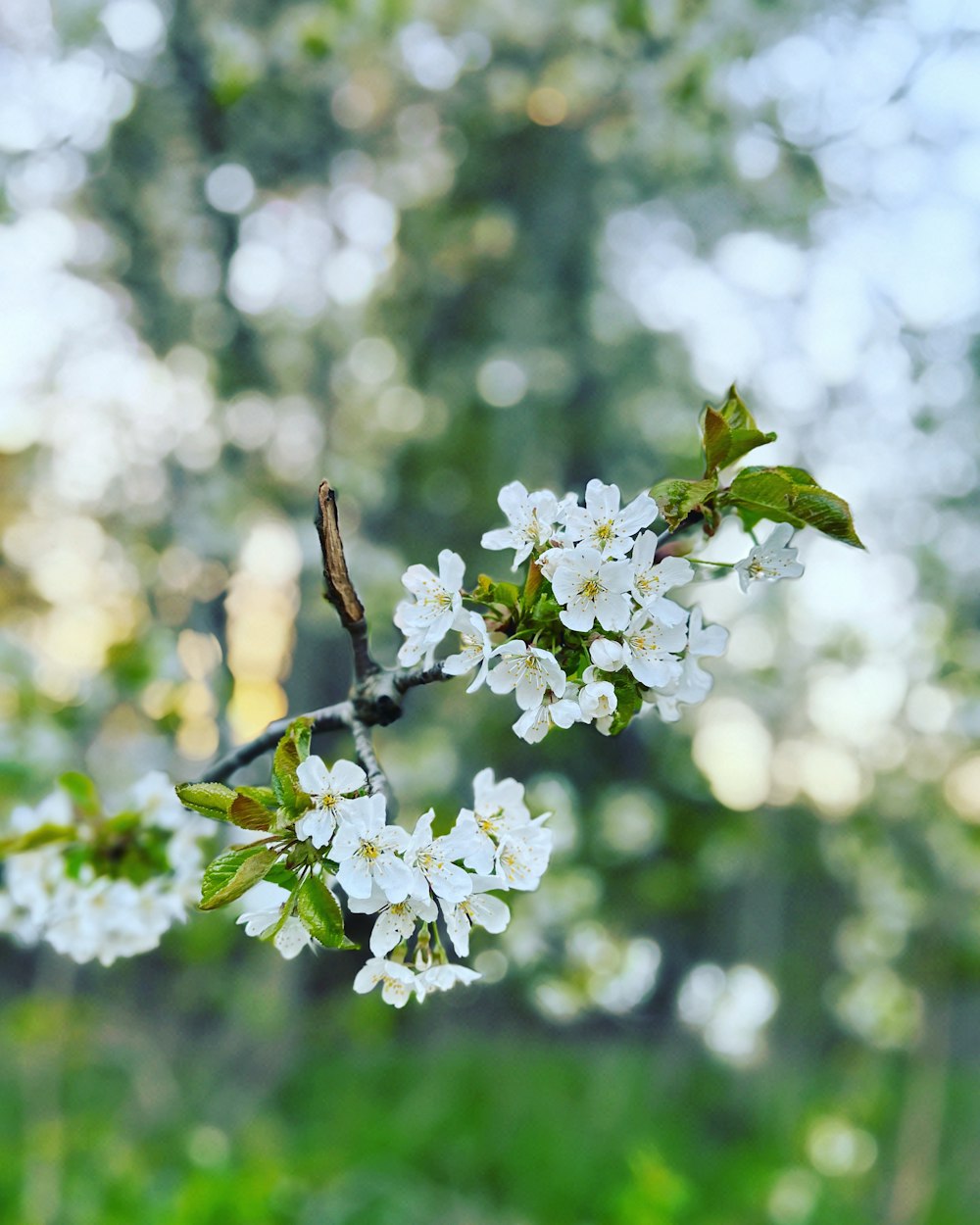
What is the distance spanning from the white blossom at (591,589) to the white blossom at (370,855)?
0.16 m

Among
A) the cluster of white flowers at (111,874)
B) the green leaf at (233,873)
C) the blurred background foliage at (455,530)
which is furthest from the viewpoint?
the blurred background foliage at (455,530)

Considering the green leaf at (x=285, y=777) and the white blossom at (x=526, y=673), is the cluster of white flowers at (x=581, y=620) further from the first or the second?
the green leaf at (x=285, y=777)

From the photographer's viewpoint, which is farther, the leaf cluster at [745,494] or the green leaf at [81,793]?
the green leaf at [81,793]

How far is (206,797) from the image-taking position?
0.59 m

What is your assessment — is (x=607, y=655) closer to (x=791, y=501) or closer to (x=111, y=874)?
(x=791, y=501)

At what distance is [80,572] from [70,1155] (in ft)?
6.53

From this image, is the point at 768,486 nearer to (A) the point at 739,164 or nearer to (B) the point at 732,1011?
(A) the point at 739,164

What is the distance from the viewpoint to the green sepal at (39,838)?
0.89m

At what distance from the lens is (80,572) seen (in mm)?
3449

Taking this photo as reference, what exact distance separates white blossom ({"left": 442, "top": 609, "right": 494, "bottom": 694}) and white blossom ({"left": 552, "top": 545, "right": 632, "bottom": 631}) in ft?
0.17

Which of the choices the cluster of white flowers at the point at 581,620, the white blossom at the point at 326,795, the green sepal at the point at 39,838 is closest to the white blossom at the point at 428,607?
the cluster of white flowers at the point at 581,620

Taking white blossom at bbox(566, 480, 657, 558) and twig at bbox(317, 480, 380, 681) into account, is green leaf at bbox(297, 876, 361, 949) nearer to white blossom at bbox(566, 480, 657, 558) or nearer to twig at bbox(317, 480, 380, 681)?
twig at bbox(317, 480, 380, 681)

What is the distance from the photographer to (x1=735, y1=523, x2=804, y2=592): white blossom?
642 millimetres

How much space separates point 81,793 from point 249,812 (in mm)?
450
